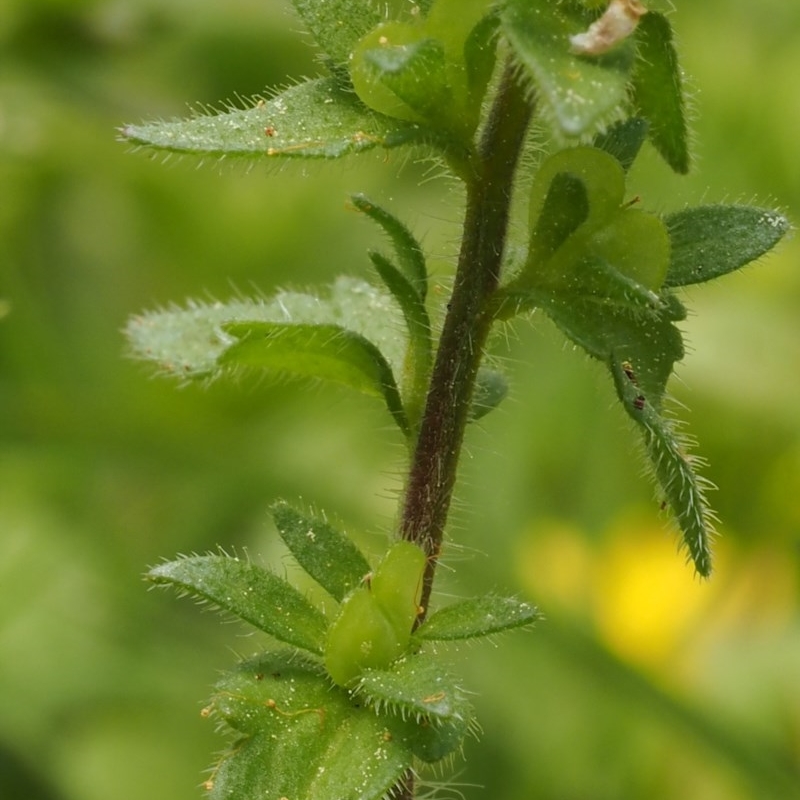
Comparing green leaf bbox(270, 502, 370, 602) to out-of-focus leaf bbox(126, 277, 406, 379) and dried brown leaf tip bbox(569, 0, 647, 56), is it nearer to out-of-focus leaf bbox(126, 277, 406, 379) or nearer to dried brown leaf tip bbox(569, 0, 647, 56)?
out-of-focus leaf bbox(126, 277, 406, 379)

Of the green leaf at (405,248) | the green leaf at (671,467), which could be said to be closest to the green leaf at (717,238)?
the green leaf at (671,467)

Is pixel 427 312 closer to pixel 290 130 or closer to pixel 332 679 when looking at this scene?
pixel 290 130

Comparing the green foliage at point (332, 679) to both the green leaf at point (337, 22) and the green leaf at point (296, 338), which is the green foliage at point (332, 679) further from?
the green leaf at point (337, 22)

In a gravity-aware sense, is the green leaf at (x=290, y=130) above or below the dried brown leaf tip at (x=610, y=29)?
below

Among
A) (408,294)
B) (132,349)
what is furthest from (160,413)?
(408,294)

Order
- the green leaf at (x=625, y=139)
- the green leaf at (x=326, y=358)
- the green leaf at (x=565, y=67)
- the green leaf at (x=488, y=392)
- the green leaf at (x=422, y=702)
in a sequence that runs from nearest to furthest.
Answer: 1. the green leaf at (x=565, y=67)
2. the green leaf at (x=422, y=702)
3. the green leaf at (x=625, y=139)
4. the green leaf at (x=326, y=358)
5. the green leaf at (x=488, y=392)

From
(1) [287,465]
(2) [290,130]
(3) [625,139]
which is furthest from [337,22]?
(1) [287,465]

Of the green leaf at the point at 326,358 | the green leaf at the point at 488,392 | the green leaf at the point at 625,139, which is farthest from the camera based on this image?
the green leaf at the point at 488,392

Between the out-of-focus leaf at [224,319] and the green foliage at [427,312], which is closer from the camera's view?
the green foliage at [427,312]
